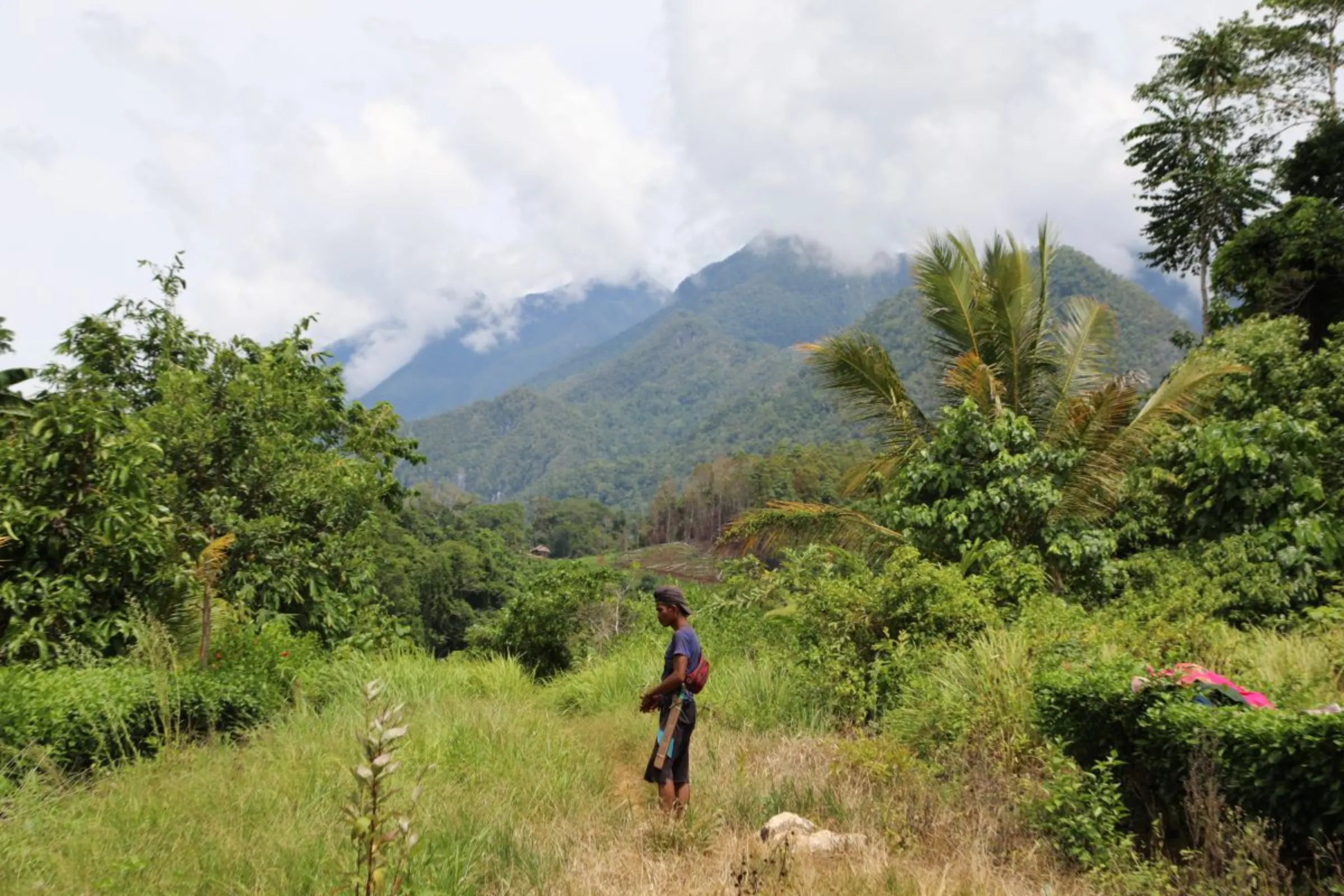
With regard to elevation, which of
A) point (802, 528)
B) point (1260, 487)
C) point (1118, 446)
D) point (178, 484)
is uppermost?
point (178, 484)

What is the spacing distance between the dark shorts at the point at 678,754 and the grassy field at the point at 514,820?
0.21m

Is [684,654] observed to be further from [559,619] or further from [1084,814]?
[559,619]

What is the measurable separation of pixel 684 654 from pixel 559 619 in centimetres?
764

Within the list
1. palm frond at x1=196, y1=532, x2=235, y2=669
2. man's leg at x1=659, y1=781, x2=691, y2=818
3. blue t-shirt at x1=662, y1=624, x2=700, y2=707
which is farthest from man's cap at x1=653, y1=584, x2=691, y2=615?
palm frond at x1=196, y1=532, x2=235, y2=669

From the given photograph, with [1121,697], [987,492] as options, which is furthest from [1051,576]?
[1121,697]

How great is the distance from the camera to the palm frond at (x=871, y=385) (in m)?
12.1

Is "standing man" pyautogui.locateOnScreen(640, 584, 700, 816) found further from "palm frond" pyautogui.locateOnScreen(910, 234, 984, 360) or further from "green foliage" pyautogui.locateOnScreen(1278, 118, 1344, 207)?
"green foliage" pyautogui.locateOnScreen(1278, 118, 1344, 207)

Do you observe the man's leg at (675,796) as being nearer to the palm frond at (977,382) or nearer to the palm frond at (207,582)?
the palm frond at (207,582)

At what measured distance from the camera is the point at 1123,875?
3621mm

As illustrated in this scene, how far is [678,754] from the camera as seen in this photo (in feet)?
15.8

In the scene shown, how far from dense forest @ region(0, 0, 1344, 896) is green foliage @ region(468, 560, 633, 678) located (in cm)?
6

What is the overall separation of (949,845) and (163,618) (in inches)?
282

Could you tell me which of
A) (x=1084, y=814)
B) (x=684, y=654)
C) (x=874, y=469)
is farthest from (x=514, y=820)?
(x=874, y=469)

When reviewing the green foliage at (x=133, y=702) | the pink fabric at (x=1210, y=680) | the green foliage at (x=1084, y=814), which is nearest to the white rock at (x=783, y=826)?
the green foliage at (x=1084, y=814)
